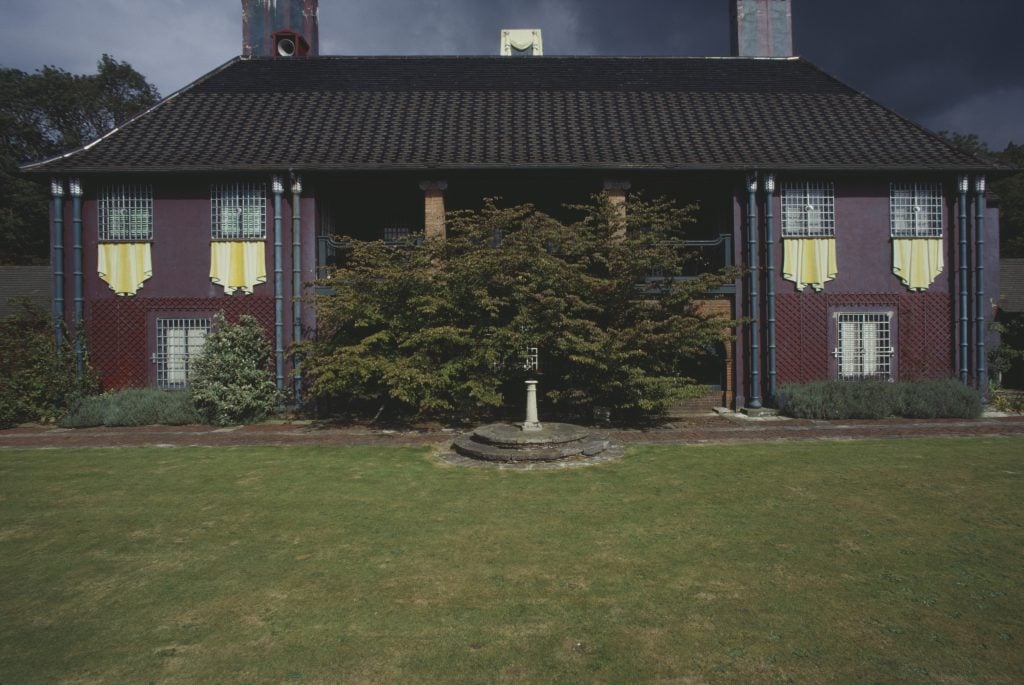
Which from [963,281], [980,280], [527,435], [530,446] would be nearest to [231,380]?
[527,435]

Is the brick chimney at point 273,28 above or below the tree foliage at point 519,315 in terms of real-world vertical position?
above

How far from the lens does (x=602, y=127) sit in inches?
613

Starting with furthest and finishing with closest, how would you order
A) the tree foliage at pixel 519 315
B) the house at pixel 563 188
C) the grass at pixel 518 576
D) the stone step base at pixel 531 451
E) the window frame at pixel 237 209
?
the window frame at pixel 237 209, the house at pixel 563 188, the tree foliage at pixel 519 315, the stone step base at pixel 531 451, the grass at pixel 518 576

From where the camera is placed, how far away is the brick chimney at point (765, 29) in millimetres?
19312

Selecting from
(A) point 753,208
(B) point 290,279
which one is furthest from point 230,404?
(A) point 753,208

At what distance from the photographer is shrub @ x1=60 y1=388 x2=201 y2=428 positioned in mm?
12656

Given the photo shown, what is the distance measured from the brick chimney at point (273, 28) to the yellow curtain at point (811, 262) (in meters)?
16.2

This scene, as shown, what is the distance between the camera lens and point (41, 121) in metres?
40.6

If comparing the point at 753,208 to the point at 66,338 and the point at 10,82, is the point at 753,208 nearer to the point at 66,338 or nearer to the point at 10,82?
the point at 66,338

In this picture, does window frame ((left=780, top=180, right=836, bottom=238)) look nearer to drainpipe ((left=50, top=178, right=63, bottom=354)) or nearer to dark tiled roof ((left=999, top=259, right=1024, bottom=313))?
dark tiled roof ((left=999, top=259, right=1024, bottom=313))

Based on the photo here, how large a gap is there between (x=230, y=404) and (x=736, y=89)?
1574 cm

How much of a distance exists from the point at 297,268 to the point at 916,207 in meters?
14.9

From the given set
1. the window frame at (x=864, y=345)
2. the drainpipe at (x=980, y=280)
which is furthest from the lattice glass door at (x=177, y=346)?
the drainpipe at (x=980, y=280)

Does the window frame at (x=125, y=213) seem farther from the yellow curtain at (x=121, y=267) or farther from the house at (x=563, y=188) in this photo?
the yellow curtain at (x=121, y=267)
